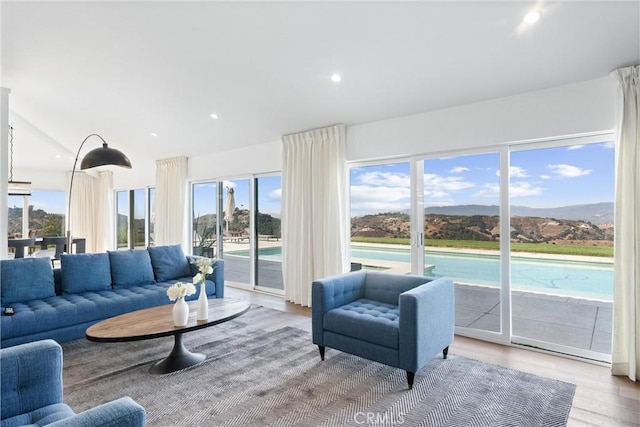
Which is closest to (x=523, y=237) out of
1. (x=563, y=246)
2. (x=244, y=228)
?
(x=563, y=246)

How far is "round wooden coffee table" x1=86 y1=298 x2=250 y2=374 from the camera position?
263cm

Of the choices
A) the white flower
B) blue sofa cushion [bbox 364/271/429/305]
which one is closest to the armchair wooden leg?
blue sofa cushion [bbox 364/271/429/305]

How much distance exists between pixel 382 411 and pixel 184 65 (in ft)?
12.5

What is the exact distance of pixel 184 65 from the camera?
3773 millimetres

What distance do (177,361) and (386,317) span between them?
6.07ft

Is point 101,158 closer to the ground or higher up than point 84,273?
higher up

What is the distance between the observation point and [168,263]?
4742 mm

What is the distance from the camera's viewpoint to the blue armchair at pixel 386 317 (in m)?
2.58

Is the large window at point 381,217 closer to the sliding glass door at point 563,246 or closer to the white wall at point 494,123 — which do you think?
the white wall at point 494,123

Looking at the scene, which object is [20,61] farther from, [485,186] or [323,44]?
[485,186]

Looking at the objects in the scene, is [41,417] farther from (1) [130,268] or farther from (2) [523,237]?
(2) [523,237]

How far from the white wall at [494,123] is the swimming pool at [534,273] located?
126 cm

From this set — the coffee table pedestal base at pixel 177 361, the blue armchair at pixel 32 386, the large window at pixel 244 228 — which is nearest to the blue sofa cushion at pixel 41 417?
the blue armchair at pixel 32 386

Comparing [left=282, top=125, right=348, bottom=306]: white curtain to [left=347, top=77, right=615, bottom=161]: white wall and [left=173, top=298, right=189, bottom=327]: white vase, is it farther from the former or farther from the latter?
[left=173, top=298, right=189, bottom=327]: white vase
